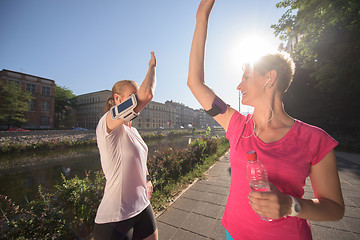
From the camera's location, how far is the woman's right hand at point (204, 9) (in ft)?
4.39

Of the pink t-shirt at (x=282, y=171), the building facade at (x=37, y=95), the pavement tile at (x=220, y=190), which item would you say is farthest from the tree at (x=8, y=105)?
the pink t-shirt at (x=282, y=171)

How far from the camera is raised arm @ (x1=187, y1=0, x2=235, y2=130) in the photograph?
1.38 m

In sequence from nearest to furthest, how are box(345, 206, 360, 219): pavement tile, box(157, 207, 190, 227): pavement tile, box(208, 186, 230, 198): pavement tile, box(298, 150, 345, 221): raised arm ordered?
box(298, 150, 345, 221): raised arm < box(157, 207, 190, 227): pavement tile < box(345, 206, 360, 219): pavement tile < box(208, 186, 230, 198): pavement tile

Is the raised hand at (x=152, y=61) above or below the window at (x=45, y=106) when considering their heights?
below

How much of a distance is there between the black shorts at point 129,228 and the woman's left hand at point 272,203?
131 centimetres

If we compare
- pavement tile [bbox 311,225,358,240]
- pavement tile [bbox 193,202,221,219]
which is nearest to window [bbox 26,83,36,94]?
pavement tile [bbox 193,202,221,219]

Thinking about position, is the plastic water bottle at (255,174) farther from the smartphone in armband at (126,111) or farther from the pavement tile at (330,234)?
the pavement tile at (330,234)

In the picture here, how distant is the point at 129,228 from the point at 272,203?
142cm

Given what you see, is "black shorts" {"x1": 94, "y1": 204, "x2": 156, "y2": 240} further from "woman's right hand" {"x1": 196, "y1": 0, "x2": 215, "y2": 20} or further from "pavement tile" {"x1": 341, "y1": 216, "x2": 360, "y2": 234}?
"pavement tile" {"x1": 341, "y1": 216, "x2": 360, "y2": 234}

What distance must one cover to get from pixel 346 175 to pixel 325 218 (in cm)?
789

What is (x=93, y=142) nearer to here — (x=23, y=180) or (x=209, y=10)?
(x=23, y=180)

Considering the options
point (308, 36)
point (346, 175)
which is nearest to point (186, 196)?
point (346, 175)

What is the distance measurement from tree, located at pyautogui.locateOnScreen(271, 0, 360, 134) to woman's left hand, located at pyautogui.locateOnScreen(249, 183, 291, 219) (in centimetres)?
971

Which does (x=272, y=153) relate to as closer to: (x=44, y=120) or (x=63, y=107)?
(x=44, y=120)
